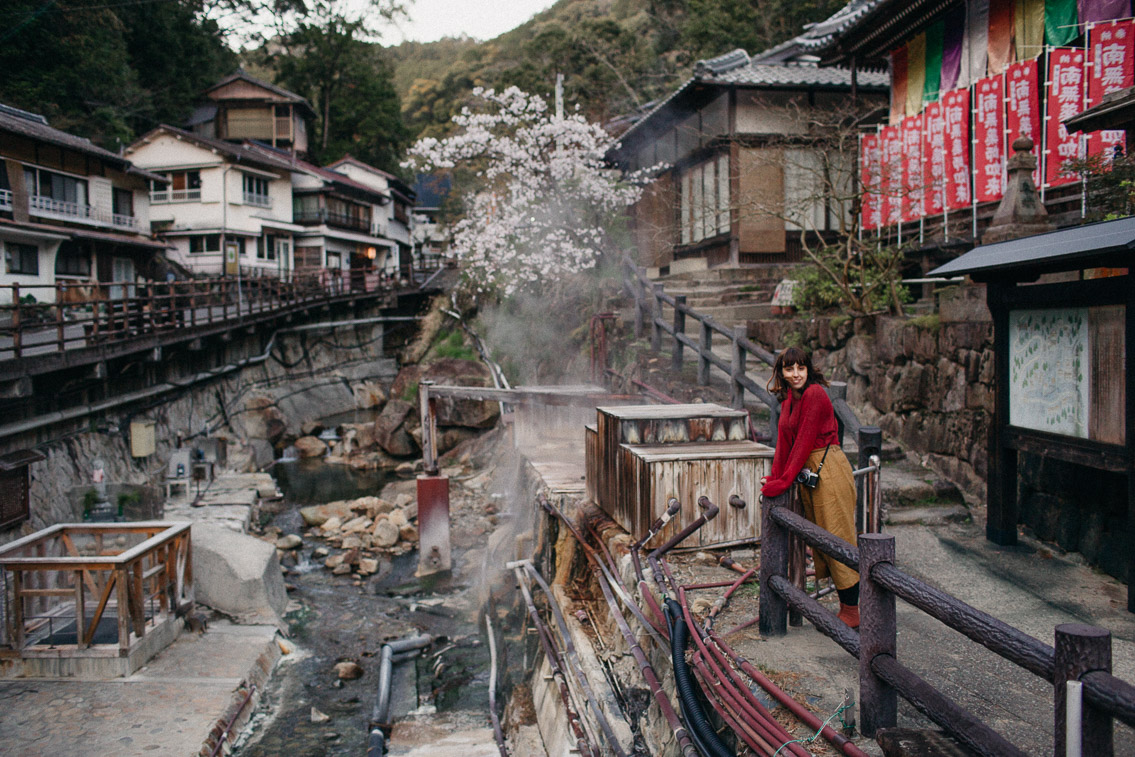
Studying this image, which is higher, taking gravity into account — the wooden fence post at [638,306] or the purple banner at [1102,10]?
the purple banner at [1102,10]

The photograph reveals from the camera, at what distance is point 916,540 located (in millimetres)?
6914

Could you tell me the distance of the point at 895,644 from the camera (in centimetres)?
324

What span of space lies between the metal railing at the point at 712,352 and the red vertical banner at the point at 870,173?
14.6 ft

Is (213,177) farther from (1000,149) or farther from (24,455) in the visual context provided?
(1000,149)

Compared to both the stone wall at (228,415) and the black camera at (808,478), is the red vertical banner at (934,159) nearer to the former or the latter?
the black camera at (808,478)

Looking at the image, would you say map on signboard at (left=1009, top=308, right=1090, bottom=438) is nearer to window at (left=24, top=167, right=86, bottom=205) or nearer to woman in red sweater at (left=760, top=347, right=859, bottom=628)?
woman in red sweater at (left=760, top=347, right=859, bottom=628)

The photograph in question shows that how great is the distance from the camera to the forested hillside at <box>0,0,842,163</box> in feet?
92.4

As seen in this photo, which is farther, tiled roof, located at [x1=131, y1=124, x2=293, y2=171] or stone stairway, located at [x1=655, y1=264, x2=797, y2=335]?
tiled roof, located at [x1=131, y1=124, x2=293, y2=171]

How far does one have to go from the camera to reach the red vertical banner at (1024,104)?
36.2 ft

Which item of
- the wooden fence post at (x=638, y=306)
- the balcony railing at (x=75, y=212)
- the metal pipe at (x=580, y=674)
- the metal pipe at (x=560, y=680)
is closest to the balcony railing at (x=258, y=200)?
the balcony railing at (x=75, y=212)

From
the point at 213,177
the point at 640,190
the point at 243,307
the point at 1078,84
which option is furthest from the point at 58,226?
the point at 1078,84

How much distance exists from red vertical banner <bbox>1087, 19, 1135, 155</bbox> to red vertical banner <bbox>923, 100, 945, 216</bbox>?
247cm

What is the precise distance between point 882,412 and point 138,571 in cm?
941

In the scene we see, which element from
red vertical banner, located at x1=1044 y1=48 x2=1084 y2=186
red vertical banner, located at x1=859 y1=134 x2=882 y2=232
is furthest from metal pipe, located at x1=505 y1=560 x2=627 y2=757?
red vertical banner, located at x1=859 y1=134 x2=882 y2=232
